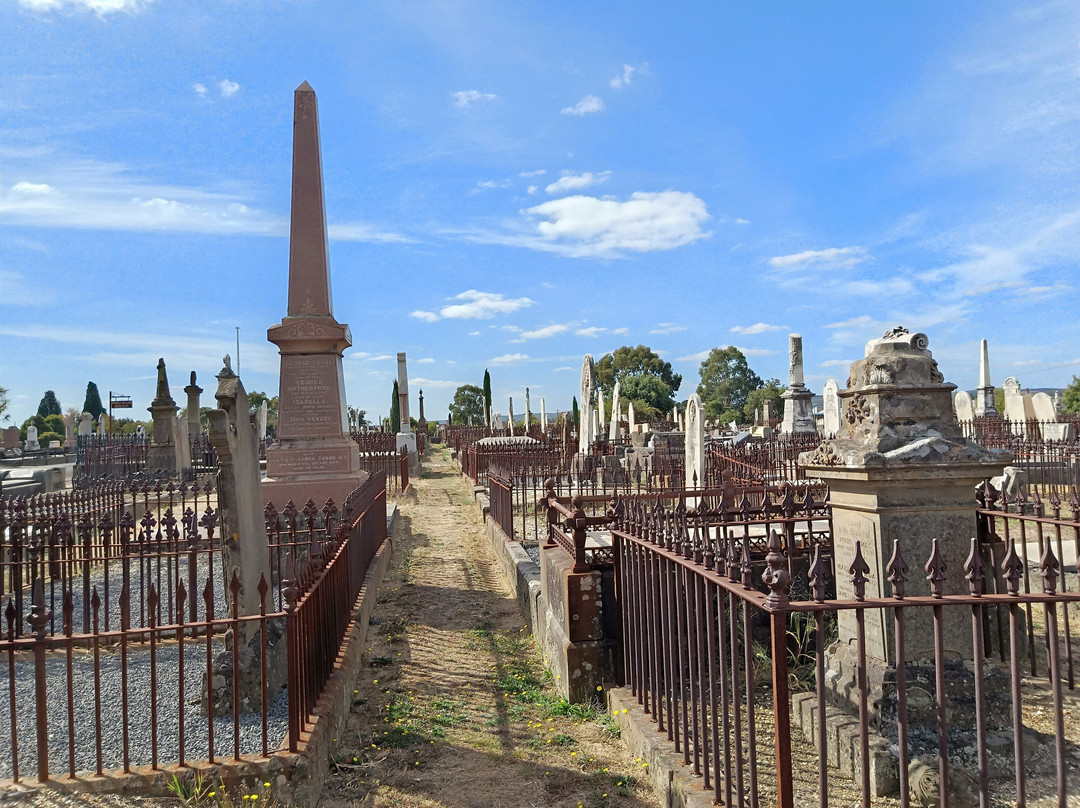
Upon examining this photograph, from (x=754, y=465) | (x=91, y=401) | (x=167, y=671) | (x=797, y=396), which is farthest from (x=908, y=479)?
(x=91, y=401)

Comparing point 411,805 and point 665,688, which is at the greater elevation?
point 665,688

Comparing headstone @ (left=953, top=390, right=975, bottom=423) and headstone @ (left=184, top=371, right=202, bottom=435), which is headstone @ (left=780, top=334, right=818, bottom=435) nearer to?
headstone @ (left=953, top=390, right=975, bottom=423)

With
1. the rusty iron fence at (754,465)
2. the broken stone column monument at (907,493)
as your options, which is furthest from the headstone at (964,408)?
the broken stone column monument at (907,493)

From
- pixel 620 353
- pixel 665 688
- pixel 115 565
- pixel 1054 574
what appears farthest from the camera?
pixel 620 353

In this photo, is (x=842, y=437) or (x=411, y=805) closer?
(x=411, y=805)

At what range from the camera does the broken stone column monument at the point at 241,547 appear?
4.22m

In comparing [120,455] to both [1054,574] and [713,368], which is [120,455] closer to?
[1054,574]

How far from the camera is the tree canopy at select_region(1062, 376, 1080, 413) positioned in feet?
128

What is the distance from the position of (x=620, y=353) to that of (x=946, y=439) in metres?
69.7

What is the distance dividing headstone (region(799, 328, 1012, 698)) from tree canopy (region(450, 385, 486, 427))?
72545 mm

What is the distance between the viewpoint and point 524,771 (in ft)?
13.2

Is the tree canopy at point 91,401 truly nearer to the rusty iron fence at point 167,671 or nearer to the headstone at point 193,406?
the headstone at point 193,406

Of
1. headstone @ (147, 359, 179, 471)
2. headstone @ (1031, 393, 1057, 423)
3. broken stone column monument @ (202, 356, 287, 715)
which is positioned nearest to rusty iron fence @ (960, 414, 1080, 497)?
headstone @ (1031, 393, 1057, 423)

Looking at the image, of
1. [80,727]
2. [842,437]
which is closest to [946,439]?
[842,437]
